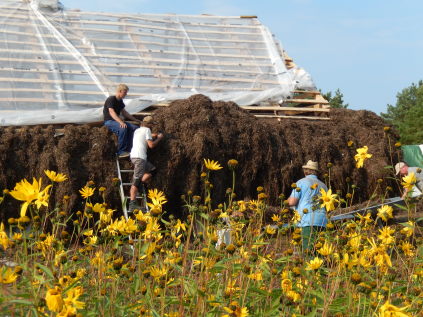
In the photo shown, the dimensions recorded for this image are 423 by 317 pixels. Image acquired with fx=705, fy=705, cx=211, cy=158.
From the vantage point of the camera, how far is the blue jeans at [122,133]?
1109 cm

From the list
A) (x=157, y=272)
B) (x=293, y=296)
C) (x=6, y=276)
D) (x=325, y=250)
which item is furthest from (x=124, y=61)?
(x=6, y=276)

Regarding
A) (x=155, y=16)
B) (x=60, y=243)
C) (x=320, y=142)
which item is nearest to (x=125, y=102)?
(x=320, y=142)

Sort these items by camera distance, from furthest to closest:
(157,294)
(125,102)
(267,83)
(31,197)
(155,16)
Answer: (155,16), (267,83), (125,102), (157,294), (31,197)

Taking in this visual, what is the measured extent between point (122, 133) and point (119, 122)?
179 millimetres

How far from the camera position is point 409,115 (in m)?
43.5

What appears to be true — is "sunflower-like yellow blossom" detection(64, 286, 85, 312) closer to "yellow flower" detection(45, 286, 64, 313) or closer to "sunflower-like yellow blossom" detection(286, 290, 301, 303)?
"yellow flower" detection(45, 286, 64, 313)

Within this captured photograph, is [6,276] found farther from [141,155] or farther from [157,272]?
[141,155]

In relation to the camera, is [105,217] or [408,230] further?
[408,230]

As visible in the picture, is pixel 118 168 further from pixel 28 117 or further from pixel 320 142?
pixel 320 142

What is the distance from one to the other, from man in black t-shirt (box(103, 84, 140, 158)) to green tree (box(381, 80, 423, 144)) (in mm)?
30641

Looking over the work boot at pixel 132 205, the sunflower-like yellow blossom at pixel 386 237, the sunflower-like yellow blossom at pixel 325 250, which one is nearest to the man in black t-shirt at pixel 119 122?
the work boot at pixel 132 205

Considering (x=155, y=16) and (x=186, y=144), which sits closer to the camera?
(x=186, y=144)

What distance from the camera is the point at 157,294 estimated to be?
3379 mm

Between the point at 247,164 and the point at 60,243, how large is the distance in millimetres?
8432
